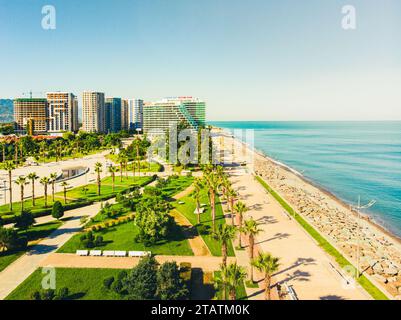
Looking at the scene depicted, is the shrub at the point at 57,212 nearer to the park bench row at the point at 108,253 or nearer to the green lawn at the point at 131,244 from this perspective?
the green lawn at the point at 131,244

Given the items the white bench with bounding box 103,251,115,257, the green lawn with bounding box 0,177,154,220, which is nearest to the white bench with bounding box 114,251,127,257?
the white bench with bounding box 103,251,115,257

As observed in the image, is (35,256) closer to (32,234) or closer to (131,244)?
(32,234)

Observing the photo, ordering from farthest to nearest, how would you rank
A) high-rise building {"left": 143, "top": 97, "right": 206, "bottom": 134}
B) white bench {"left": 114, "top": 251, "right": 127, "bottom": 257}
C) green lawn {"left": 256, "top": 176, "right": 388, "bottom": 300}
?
high-rise building {"left": 143, "top": 97, "right": 206, "bottom": 134} → white bench {"left": 114, "top": 251, "right": 127, "bottom": 257} → green lawn {"left": 256, "top": 176, "right": 388, "bottom": 300}

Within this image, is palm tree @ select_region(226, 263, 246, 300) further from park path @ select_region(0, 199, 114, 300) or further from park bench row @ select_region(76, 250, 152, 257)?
park path @ select_region(0, 199, 114, 300)

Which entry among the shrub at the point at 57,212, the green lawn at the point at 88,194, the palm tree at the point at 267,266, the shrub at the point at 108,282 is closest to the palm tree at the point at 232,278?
the palm tree at the point at 267,266
